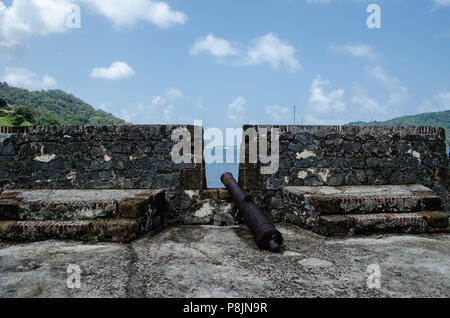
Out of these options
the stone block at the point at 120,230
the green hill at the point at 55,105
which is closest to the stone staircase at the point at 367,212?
the stone block at the point at 120,230

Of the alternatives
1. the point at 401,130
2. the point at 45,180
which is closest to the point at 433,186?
the point at 401,130

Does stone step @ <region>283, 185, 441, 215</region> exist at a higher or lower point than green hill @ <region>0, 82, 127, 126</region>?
lower

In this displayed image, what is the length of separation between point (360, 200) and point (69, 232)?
3625 millimetres

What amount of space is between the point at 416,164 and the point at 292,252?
3170 millimetres

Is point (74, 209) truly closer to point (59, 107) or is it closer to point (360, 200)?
point (360, 200)

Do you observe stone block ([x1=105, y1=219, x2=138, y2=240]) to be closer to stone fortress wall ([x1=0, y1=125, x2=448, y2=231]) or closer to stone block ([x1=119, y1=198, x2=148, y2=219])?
stone block ([x1=119, y1=198, x2=148, y2=219])

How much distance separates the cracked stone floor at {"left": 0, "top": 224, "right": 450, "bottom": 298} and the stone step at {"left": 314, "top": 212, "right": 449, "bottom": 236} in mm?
128

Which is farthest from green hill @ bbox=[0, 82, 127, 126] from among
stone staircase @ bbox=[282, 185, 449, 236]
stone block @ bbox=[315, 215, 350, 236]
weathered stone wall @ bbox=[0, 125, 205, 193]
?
stone block @ bbox=[315, 215, 350, 236]

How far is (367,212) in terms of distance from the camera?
3.81m

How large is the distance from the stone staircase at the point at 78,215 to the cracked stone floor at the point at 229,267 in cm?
15

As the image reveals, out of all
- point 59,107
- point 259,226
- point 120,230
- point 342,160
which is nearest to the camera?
point 259,226

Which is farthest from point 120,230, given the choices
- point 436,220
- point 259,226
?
point 436,220

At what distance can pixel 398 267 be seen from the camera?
249 cm

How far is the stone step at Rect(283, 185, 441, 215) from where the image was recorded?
3.71 m
